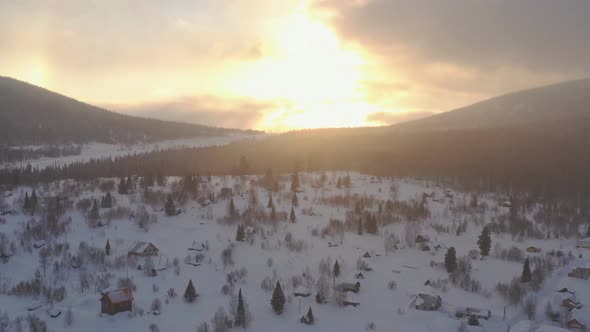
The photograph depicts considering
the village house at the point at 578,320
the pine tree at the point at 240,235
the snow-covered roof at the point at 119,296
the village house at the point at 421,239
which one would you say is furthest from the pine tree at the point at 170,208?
the village house at the point at 578,320

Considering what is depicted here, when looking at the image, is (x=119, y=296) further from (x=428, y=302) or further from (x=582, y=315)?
(x=582, y=315)

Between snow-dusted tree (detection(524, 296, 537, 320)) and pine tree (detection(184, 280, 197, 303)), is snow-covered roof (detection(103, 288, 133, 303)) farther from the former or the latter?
snow-dusted tree (detection(524, 296, 537, 320))

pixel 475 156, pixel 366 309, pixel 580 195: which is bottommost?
pixel 366 309

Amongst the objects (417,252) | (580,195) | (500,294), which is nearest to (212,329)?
(500,294)

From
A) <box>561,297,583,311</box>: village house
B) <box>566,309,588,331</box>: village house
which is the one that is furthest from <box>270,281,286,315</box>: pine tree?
<box>561,297,583,311</box>: village house

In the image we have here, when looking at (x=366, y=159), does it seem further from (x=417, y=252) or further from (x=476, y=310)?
(x=476, y=310)

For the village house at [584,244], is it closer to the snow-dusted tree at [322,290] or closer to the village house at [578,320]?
the village house at [578,320]

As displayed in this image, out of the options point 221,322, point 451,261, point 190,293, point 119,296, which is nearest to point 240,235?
point 190,293
